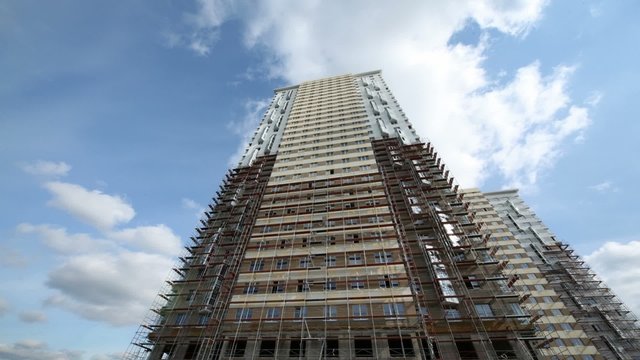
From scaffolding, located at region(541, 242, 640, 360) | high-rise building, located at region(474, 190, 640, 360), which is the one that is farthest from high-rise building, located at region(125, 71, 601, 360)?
scaffolding, located at region(541, 242, 640, 360)

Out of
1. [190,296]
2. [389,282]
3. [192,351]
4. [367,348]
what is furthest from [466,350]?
[190,296]

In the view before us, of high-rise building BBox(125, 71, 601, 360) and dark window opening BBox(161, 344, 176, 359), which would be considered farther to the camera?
dark window opening BBox(161, 344, 176, 359)

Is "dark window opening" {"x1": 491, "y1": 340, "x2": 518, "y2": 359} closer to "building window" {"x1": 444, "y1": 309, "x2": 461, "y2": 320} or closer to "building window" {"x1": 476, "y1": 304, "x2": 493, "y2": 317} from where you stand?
"building window" {"x1": 476, "y1": 304, "x2": 493, "y2": 317}

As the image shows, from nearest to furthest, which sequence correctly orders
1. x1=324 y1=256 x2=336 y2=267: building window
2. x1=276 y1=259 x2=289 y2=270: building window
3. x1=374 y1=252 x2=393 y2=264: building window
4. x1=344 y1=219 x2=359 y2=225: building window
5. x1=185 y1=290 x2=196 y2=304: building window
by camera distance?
x1=374 y1=252 x2=393 y2=264: building window → x1=324 y1=256 x2=336 y2=267: building window → x1=276 y1=259 x2=289 y2=270: building window → x1=185 y1=290 x2=196 y2=304: building window → x1=344 y1=219 x2=359 y2=225: building window

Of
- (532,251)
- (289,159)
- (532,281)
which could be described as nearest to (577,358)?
(532,281)

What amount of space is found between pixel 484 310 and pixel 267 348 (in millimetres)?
17451

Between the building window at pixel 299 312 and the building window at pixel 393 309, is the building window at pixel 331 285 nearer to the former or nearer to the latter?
the building window at pixel 299 312

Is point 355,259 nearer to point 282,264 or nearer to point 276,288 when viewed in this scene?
point 282,264

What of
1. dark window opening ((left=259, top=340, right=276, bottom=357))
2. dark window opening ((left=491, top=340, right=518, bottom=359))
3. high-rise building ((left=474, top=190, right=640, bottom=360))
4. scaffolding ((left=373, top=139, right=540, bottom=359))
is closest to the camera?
dark window opening ((left=491, top=340, right=518, bottom=359))

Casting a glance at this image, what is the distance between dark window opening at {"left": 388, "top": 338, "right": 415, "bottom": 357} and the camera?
1961cm

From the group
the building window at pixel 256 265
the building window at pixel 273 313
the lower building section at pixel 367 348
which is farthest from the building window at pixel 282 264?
the lower building section at pixel 367 348

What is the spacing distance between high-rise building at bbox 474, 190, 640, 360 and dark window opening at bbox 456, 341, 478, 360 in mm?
20367

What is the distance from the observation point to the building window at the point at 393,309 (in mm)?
21189

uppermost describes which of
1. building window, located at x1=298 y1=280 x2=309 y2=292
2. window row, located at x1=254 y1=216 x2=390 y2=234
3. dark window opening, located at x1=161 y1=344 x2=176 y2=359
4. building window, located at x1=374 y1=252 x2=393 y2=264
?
window row, located at x1=254 y1=216 x2=390 y2=234
